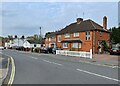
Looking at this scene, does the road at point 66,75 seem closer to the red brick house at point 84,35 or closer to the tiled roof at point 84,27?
the red brick house at point 84,35

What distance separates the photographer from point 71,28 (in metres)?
70.2

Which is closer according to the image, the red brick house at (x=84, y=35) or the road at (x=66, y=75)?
the road at (x=66, y=75)

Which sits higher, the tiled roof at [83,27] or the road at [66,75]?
the tiled roof at [83,27]

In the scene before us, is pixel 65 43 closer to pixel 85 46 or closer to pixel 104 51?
pixel 85 46

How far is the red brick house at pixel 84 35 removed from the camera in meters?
58.5

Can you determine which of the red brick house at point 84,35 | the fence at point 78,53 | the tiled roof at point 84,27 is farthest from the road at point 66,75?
the tiled roof at point 84,27

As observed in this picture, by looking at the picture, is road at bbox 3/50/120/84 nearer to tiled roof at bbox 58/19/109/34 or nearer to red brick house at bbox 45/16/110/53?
red brick house at bbox 45/16/110/53

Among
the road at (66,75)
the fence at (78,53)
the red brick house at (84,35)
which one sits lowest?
the road at (66,75)

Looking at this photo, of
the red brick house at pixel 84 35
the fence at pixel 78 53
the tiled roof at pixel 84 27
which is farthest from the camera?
the tiled roof at pixel 84 27

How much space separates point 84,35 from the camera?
61.7m

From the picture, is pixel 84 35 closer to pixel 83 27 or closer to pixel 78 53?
pixel 83 27

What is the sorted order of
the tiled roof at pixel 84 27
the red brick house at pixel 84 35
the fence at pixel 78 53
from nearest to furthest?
the fence at pixel 78 53 → the red brick house at pixel 84 35 → the tiled roof at pixel 84 27

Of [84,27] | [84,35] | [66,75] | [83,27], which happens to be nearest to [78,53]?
[84,35]

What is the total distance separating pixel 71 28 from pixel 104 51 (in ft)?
53.6
